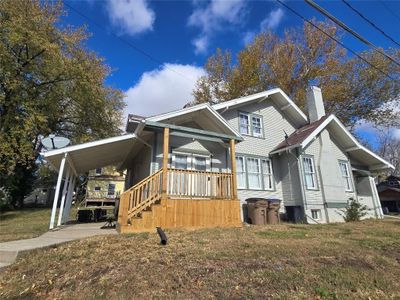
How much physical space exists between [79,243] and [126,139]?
15.3 feet

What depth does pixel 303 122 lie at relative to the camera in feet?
53.1

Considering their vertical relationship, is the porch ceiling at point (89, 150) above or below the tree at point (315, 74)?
below

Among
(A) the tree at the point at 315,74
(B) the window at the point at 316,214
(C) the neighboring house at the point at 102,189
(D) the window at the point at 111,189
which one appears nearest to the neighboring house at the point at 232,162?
(B) the window at the point at 316,214

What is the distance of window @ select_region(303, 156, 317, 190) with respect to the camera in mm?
13488

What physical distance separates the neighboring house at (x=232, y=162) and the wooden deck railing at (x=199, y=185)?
0.04 metres

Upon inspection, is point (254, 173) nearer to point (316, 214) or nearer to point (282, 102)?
point (316, 214)

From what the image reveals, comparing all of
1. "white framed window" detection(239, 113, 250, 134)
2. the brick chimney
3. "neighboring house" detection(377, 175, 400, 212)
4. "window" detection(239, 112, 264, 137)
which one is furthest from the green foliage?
"neighboring house" detection(377, 175, 400, 212)

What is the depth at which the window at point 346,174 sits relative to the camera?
15.2m

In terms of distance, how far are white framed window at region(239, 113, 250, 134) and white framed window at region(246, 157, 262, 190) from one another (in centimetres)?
159

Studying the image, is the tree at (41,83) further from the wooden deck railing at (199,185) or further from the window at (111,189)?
the window at (111,189)

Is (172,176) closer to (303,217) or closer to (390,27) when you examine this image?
(303,217)

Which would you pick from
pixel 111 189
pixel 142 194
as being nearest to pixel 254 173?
pixel 142 194

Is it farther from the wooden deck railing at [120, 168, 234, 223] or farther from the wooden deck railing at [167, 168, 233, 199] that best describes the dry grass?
the wooden deck railing at [167, 168, 233, 199]

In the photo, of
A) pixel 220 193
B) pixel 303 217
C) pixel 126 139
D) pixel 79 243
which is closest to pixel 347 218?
pixel 303 217
